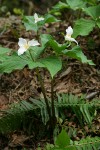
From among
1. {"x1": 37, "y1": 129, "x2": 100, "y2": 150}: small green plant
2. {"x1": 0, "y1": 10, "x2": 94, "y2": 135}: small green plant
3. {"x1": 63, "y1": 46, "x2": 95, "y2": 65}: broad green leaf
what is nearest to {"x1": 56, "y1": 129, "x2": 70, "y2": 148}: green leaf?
{"x1": 37, "y1": 129, "x2": 100, "y2": 150}: small green plant

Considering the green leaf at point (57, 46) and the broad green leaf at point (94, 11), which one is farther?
the broad green leaf at point (94, 11)

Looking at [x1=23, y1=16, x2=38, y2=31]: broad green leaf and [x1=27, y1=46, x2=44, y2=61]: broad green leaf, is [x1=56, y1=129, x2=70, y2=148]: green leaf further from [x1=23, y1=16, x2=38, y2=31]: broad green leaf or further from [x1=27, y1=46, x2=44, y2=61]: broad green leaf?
[x1=23, y1=16, x2=38, y2=31]: broad green leaf

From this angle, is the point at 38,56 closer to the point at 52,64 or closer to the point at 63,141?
the point at 52,64

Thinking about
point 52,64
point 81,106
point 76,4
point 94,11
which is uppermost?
point 76,4

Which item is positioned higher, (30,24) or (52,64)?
(30,24)

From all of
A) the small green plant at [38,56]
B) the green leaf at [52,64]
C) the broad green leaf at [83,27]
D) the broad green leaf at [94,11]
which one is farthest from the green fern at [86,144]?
the broad green leaf at [94,11]

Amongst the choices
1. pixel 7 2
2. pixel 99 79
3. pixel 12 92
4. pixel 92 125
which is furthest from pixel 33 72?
pixel 7 2

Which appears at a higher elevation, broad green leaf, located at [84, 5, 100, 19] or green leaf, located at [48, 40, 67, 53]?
broad green leaf, located at [84, 5, 100, 19]

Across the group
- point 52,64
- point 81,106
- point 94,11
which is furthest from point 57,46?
point 94,11

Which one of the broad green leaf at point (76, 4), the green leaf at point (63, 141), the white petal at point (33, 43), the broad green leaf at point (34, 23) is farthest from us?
the broad green leaf at point (76, 4)

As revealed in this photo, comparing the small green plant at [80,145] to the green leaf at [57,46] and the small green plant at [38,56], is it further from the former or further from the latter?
the green leaf at [57,46]

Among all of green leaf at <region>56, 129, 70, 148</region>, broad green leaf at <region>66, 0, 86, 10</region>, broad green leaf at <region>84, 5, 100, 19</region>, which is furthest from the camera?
broad green leaf at <region>66, 0, 86, 10</region>
